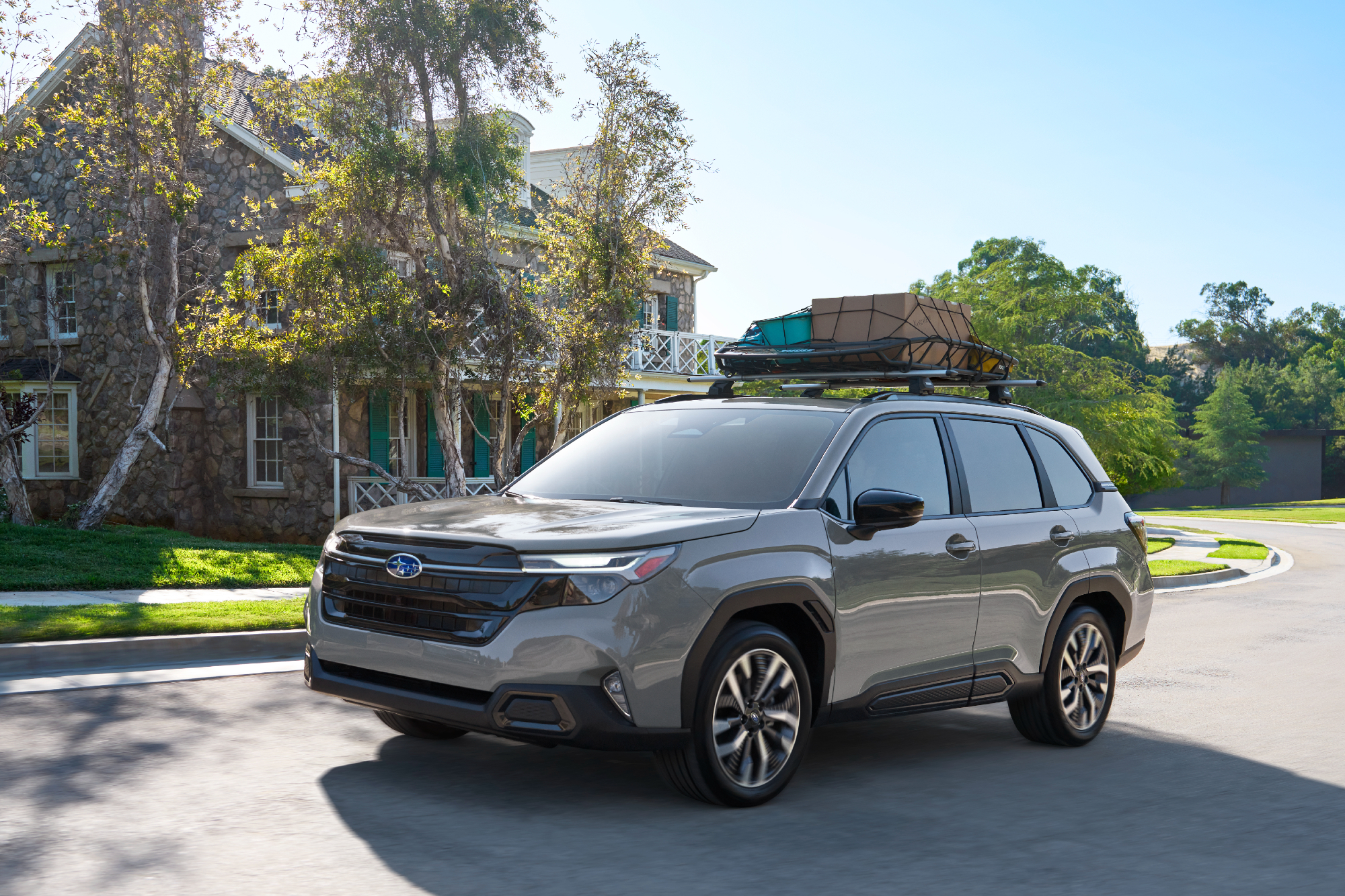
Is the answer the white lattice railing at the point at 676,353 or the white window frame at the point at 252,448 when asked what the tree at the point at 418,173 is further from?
the white lattice railing at the point at 676,353

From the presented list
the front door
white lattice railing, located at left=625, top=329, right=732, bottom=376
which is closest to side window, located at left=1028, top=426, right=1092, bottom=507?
the front door

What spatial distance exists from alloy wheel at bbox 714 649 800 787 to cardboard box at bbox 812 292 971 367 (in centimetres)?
237

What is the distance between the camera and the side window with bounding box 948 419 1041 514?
22.8 ft

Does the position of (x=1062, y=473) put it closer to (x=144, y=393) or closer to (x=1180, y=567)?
(x=1180, y=567)

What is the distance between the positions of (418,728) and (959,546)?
296 cm

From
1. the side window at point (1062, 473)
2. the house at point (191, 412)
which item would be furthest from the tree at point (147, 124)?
the side window at point (1062, 473)

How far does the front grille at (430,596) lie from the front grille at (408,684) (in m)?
0.20

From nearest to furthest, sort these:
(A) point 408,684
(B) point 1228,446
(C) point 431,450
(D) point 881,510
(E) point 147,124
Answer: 1. (A) point 408,684
2. (D) point 881,510
3. (E) point 147,124
4. (C) point 431,450
5. (B) point 1228,446

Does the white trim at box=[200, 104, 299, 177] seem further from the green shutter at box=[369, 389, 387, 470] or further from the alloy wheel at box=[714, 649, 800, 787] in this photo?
the alloy wheel at box=[714, 649, 800, 787]

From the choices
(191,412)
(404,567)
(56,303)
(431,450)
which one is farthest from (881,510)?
(56,303)

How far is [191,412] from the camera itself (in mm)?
23875

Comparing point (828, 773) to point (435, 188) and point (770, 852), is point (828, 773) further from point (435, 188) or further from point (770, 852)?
point (435, 188)

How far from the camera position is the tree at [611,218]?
1764cm

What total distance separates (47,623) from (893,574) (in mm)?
7214
